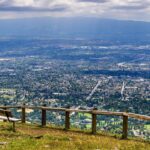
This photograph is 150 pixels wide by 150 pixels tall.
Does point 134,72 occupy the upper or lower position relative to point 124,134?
lower

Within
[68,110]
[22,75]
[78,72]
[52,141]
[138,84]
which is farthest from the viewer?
[78,72]

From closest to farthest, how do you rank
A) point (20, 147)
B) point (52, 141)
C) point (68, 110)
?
point (20, 147) < point (52, 141) < point (68, 110)

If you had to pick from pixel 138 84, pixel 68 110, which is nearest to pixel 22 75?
pixel 138 84

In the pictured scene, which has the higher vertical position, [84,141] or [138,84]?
[84,141]

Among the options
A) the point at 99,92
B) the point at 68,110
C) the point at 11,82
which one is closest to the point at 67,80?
the point at 11,82

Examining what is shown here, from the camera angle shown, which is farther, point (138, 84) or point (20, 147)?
point (138, 84)

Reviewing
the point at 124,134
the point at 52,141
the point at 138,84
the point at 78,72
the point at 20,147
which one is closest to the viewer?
the point at 20,147

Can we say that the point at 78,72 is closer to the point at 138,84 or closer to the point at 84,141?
the point at 138,84

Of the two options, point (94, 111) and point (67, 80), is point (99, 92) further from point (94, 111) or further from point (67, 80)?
point (94, 111)

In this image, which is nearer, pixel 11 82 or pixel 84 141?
pixel 84 141
